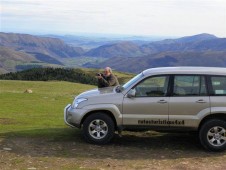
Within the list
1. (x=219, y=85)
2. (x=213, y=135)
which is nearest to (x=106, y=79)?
(x=219, y=85)

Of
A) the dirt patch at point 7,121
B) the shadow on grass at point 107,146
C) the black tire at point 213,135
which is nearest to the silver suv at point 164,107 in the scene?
the black tire at point 213,135

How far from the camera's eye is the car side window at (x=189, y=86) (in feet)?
37.6

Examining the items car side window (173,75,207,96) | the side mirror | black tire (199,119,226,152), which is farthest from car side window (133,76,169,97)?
black tire (199,119,226,152)

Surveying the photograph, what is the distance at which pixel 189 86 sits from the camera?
37.9 feet

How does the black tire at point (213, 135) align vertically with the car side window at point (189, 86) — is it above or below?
below

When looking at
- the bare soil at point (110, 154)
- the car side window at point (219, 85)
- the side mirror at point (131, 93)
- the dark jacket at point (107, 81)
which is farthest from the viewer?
the dark jacket at point (107, 81)

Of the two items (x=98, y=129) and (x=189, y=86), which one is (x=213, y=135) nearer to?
(x=189, y=86)

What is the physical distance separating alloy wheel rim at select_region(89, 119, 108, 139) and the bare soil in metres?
0.34

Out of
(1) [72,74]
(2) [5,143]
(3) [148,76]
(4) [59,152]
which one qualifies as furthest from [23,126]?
(1) [72,74]

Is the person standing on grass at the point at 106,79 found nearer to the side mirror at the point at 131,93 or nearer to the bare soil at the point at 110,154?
the bare soil at the point at 110,154

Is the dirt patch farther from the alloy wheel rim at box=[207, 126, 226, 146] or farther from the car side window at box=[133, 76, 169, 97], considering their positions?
the alloy wheel rim at box=[207, 126, 226, 146]

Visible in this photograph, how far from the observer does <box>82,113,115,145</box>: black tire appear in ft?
38.1

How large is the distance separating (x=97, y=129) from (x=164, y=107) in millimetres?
2151

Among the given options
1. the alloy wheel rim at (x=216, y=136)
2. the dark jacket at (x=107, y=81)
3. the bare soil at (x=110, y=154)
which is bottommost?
the bare soil at (x=110, y=154)
